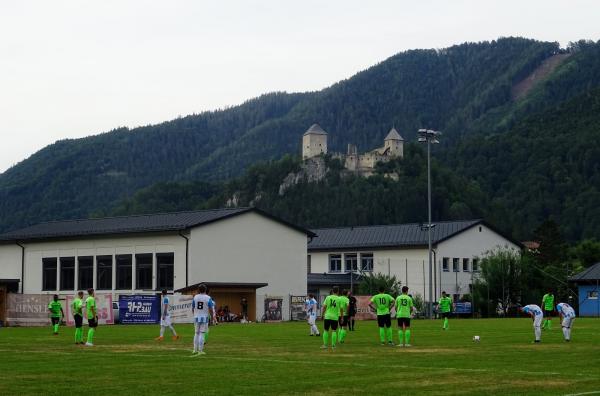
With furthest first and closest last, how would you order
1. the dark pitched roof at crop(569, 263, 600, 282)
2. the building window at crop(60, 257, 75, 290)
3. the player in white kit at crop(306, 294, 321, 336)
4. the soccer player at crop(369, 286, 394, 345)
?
the dark pitched roof at crop(569, 263, 600, 282)
the building window at crop(60, 257, 75, 290)
the player in white kit at crop(306, 294, 321, 336)
the soccer player at crop(369, 286, 394, 345)

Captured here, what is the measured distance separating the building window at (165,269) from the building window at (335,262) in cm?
3008

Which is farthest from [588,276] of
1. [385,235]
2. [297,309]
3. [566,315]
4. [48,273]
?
[566,315]

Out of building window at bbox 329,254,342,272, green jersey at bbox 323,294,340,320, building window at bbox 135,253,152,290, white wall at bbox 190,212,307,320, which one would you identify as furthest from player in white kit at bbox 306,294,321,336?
building window at bbox 329,254,342,272

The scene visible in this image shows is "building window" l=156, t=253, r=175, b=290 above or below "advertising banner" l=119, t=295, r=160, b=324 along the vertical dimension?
above

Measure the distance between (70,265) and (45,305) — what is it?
1870cm

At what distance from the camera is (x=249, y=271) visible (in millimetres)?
76000

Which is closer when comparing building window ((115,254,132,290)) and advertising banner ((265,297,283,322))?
advertising banner ((265,297,283,322))

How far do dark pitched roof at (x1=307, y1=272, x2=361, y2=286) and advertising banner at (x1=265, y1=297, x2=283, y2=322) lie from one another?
16.7 meters

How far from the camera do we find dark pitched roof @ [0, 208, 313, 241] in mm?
74625

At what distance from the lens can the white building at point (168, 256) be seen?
240 ft

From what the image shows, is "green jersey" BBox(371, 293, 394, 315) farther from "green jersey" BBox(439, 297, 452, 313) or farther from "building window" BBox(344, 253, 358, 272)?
"building window" BBox(344, 253, 358, 272)

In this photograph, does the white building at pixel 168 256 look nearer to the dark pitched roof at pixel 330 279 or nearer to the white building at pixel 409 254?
the dark pitched roof at pixel 330 279

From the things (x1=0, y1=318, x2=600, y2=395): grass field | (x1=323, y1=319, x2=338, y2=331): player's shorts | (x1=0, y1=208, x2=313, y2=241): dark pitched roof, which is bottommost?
(x1=0, y1=318, x2=600, y2=395): grass field

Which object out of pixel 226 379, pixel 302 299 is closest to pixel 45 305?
pixel 302 299
